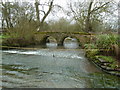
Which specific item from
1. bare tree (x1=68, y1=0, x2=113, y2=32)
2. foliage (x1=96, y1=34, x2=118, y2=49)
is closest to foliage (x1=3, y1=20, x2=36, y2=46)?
bare tree (x1=68, y1=0, x2=113, y2=32)

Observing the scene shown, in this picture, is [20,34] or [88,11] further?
[88,11]

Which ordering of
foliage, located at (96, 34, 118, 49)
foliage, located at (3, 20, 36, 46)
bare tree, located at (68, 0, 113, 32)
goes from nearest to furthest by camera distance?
foliage, located at (96, 34, 118, 49) < foliage, located at (3, 20, 36, 46) < bare tree, located at (68, 0, 113, 32)

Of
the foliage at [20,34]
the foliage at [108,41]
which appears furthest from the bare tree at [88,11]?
the foliage at [108,41]

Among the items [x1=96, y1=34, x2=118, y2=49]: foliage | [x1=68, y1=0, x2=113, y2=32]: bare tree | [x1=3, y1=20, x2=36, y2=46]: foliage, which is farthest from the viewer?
[x1=68, y1=0, x2=113, y2=32]: bare tree

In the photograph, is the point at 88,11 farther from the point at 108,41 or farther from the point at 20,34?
the point at 108,41

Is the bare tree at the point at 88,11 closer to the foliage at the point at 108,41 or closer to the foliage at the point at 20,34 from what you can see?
the foliage at the point at 20,34

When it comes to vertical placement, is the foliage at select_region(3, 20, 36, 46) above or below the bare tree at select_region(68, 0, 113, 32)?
below

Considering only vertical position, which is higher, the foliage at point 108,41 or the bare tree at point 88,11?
the bare tree at point 88,11

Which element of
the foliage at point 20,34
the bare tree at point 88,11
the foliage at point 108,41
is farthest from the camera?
the bare tree at point 88,11

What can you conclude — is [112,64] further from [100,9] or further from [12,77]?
[100,9]

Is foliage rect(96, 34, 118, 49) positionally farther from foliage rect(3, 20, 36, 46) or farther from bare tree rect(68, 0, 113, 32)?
bare tree rect(68, 0, 113, 32)

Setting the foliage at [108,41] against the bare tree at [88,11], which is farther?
the bare tree at [88,11]

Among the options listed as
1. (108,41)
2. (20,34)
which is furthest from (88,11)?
(108,41)

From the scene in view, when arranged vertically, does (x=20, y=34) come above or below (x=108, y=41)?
above
